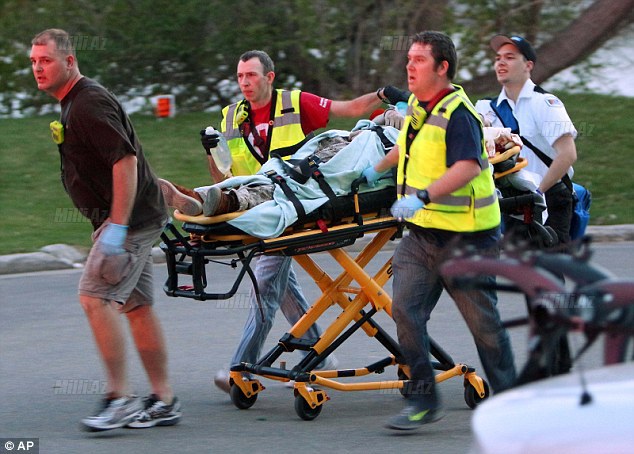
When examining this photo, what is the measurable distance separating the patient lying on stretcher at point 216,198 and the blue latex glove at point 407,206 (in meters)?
0.76

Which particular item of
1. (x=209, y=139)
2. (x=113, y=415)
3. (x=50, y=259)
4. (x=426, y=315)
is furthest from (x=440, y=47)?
(x=50, y=259)

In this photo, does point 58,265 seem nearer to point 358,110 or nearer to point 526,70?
point 358,110

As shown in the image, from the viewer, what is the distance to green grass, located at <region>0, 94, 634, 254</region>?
12297 millimetres

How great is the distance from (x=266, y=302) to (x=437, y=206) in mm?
1563

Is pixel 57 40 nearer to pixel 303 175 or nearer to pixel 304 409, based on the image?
pixel 303 175

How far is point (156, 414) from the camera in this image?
20.3ft

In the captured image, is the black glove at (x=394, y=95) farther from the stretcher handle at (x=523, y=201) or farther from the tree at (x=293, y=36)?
the tree at (x=293, y=36)

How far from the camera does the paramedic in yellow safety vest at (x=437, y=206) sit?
18.4 ft

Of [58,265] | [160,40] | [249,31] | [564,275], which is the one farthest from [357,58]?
[564,275]

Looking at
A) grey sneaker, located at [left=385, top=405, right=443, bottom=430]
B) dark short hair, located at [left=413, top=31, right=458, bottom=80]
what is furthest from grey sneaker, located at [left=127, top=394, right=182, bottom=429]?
dark short hair, located at [left=413, top=31, right=458, bottom=80]

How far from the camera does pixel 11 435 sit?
237 inches

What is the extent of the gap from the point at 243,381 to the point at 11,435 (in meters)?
1.26

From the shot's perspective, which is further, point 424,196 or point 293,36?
point 293,36

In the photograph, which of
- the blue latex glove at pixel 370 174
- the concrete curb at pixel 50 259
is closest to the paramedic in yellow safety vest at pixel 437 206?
the blue latex glove at pixel 370 174
